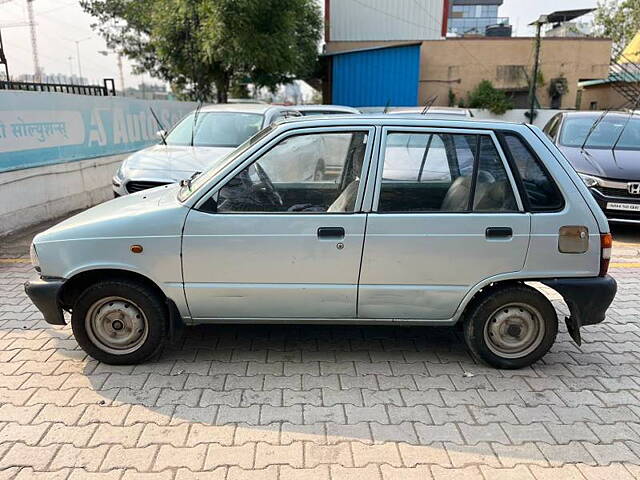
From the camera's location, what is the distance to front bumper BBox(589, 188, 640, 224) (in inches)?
267

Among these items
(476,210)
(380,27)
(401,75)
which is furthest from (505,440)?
(380,27)

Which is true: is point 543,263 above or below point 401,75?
below

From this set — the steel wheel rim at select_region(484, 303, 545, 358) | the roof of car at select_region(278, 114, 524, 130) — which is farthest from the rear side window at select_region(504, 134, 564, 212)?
the steel wheel rim at select_region(484, 303, 545, 358)

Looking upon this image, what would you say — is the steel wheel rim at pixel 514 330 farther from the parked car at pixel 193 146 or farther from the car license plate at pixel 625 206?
the car license plate at pixel 625 206

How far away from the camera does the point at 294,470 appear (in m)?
2.55

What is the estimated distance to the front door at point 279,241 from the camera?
10.7 feet

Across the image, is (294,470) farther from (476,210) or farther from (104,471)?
(476,210)

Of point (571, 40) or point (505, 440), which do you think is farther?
point (571, 40)

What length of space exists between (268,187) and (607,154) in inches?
245

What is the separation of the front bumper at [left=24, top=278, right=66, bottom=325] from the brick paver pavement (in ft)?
1.40

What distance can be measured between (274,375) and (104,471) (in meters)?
1.23

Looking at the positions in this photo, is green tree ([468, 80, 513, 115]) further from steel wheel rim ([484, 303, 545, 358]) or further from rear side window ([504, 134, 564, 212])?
steel wheel rim ([484, 303, 545, 358])

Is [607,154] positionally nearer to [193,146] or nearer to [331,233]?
[331,233]

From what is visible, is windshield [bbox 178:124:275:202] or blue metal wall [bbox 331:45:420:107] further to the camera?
blue metal wall [bbox 331:45:420:107]
